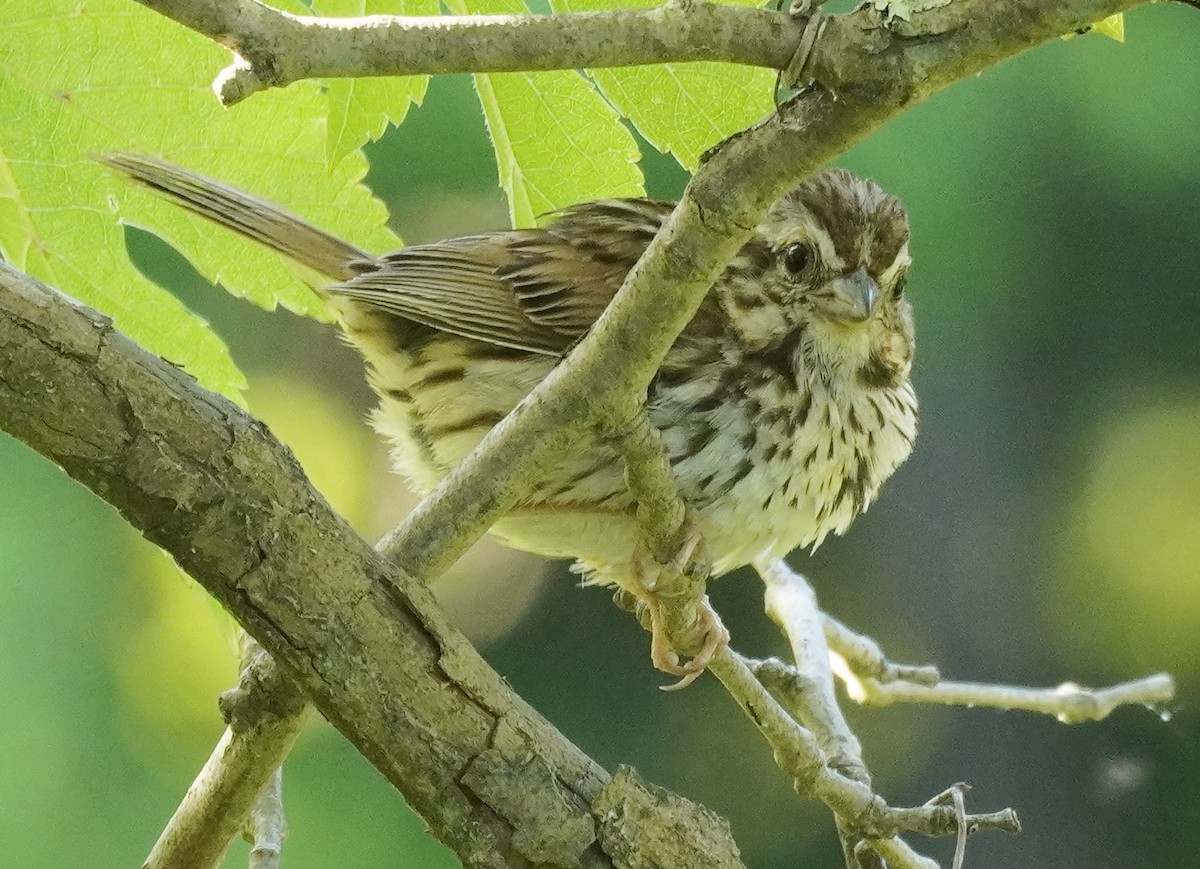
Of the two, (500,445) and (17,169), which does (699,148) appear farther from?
(17,169)

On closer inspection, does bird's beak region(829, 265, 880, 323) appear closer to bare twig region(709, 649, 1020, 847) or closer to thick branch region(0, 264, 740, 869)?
bare twig region(709, 649, 1020, 847)

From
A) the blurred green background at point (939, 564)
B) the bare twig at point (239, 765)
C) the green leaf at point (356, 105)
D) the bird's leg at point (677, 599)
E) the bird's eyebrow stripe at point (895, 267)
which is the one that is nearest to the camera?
the bare twig at point (239, 765)

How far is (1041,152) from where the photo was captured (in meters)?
2.18

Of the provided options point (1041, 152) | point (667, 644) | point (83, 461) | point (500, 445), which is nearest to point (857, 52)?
point (500, 445)

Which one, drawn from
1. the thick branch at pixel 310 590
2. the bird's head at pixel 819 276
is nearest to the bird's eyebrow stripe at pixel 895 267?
the bird's head at pixel 819 276

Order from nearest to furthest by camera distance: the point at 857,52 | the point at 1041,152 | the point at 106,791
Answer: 1. the point at 857,52
2. the point at 1041,152
3. the point at 106,791

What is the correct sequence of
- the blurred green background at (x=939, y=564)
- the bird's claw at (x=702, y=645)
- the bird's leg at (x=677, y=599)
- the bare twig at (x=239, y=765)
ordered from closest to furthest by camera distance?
the bare twig at (x=239, y=765)
the bird's leg at (x=677, y=599)
the bird's claw at (x=702, y=645)
the blurred green background at (x=939, y=564)

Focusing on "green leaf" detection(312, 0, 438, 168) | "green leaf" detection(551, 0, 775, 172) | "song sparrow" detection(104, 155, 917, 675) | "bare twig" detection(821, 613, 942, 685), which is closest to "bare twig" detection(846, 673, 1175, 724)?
"bare twig" detection(821, 613, 942, 685)

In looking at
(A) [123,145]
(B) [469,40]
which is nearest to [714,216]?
(B) [469,40]

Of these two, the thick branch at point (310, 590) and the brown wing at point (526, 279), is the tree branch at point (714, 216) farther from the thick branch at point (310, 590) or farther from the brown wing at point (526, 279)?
the brown wing at point (526, 279)

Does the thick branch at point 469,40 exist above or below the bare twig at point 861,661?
below

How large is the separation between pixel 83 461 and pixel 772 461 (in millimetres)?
855

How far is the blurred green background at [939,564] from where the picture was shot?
209 centimetres

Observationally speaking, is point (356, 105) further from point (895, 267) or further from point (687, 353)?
point (895, 267)
